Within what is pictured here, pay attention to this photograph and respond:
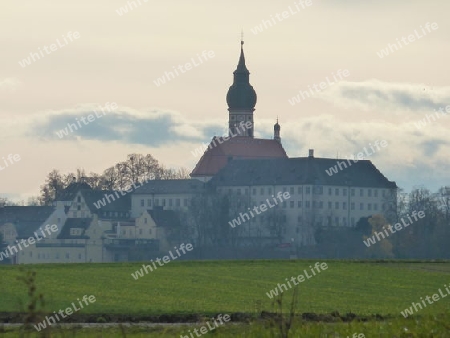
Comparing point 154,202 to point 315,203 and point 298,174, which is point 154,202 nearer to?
point 298,174

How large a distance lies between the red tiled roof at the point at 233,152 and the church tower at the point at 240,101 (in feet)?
7.11

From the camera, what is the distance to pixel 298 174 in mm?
170375

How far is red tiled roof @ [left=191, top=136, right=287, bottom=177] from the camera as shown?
188 m

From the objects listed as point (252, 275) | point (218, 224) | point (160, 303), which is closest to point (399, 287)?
point (252, 275)

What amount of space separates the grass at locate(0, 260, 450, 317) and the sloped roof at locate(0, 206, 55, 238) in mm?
118852

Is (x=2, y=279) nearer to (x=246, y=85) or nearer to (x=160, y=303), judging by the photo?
(x=160, y=303)

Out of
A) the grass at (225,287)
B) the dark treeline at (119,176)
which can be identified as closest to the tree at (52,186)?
the dark treeline at (119,176)

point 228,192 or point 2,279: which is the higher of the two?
point 228,192

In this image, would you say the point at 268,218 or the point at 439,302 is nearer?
the point at 439,302

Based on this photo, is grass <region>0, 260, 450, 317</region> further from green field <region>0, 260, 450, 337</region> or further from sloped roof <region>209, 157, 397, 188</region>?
sloped roof <region>209, 157, 397, 188</region>

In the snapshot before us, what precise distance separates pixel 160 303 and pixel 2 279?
10.4 meters

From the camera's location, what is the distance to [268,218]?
16138cm

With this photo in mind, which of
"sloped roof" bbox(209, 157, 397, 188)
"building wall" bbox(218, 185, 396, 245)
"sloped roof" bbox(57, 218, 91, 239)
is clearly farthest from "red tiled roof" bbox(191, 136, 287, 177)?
"sloped roof" bbox(57, 218, 91, 239)

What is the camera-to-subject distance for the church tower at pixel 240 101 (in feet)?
631
